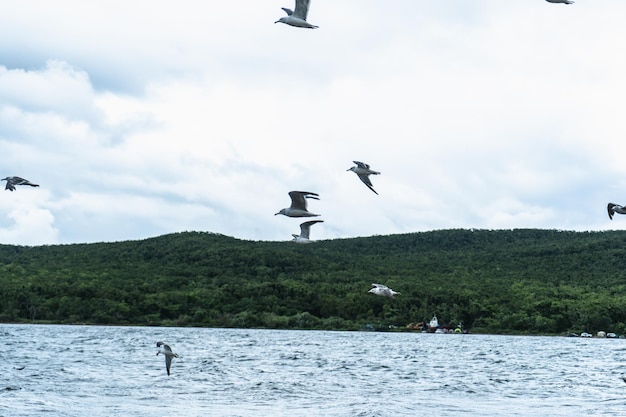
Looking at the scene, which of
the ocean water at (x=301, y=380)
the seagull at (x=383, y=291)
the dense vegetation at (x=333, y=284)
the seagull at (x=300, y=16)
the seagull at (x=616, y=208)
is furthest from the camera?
the dense vegetation at (x=333, y=284)

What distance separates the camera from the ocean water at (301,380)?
140 feet

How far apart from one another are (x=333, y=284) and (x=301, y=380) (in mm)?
90231

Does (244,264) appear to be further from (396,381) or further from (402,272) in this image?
(396,381)

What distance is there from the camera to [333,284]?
146m

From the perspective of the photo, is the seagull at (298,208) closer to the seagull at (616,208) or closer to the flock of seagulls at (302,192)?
the flock of seagulls at (302,192)

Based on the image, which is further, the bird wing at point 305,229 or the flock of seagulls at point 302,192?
the bird wing at point 305,229

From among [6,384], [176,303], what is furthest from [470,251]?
[6,384]

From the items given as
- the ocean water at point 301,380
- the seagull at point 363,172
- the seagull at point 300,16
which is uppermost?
the seagull at point 300,16

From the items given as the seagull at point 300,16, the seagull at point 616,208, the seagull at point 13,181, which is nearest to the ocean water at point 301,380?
the seagull at point 13,181

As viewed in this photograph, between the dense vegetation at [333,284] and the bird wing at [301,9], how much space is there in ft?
340

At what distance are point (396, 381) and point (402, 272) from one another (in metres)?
96.8

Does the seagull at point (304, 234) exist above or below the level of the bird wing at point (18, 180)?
below

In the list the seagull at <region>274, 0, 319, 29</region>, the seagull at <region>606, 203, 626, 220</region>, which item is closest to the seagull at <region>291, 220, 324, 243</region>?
the seagull at <region>274, 0, 319, 29</region>

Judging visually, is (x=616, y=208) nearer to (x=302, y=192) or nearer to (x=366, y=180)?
(x=366, y=180)
